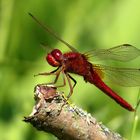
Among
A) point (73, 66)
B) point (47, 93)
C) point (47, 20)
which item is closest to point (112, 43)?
point (47, 20)

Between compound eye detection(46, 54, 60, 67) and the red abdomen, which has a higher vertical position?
compound eye detection(46, 54, 60, 67)

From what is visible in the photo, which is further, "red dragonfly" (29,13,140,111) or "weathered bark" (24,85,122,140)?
"red dragonfly" (29,13,140,111)

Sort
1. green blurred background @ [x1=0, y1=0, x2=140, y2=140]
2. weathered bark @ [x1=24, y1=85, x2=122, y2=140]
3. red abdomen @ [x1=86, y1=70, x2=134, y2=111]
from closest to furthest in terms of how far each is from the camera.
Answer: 1. weathered bark @ [x1=24, y1=85, x2=122, y2=140]
2. red abdomen @ [x1=86, y1=70, x2=134, y2=111]
3. green blurred background @ [x1=0, y1=0, x2=140, y2=140]

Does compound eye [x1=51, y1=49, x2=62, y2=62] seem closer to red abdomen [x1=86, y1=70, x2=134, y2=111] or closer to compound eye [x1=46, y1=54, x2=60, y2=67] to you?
compound eye [x1=46, y1=54, x2=60, y2=67]

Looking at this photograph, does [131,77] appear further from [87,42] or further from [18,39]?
[18,39]

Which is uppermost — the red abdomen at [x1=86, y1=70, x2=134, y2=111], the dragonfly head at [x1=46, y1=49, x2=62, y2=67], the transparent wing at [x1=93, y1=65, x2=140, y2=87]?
the dragonfly head at [x1=46, y1=49, x2=62, y2=67]

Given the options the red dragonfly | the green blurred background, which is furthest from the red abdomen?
the green blurred background

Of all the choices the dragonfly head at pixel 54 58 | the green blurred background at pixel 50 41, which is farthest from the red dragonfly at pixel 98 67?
the green blurred background at pixel 50 41

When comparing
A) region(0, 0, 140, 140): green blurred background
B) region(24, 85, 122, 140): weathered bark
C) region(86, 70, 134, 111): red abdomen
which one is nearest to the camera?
region(24, 85, 122, 140): weathered bark
